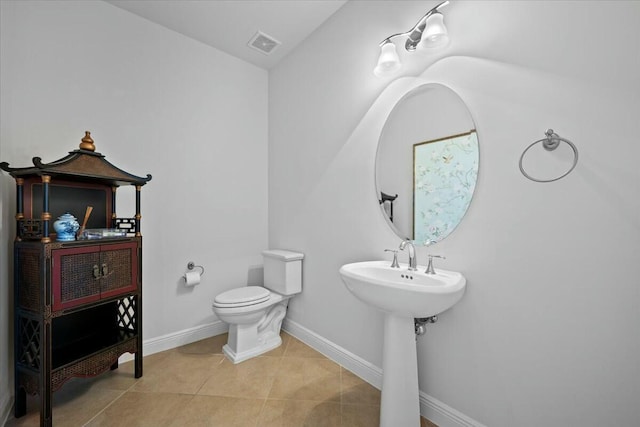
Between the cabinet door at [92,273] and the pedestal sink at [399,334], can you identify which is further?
the cabinet door at [92,273]

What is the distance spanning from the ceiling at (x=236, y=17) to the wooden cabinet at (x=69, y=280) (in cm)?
120

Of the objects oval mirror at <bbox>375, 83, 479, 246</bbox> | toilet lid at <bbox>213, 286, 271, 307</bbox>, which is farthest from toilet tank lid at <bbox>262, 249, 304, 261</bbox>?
oval mirror at <bbox>375, 83, 479, 246</bbox>

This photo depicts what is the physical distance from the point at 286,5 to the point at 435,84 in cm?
133

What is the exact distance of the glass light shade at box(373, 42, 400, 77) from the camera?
5.04ft

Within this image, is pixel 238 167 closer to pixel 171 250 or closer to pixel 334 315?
pixel 171 250

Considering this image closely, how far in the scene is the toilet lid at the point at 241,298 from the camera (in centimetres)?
198

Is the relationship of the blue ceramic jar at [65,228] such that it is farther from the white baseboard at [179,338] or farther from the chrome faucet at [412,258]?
the chrome faucet at [412,258]

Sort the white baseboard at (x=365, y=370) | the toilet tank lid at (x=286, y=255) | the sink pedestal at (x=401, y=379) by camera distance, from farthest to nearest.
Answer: the toilet tank lid at (x=286, y=255) < the white baseboard at (x=365, y=370) < the sink pedestal at (x=401, y=379)

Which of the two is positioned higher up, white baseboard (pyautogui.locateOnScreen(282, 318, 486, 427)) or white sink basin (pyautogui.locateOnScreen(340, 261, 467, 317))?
white sink basin (pyautogui.locateOnScreen(340, 261, 467, 317))

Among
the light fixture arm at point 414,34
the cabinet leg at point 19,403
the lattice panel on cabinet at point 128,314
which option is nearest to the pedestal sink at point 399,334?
the light fixture arm at point 414,34

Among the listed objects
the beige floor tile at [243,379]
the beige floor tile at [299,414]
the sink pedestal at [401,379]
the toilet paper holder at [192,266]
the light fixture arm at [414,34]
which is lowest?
the beige floor tile at [243,379]

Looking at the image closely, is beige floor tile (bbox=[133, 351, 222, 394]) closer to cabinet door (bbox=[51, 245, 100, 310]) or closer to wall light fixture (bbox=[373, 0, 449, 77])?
cabinet door (bbox=[51, 245, 100, 310])

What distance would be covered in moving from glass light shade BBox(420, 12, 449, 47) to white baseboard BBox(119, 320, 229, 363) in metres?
2.66

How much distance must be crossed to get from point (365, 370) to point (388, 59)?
1.97 metres
